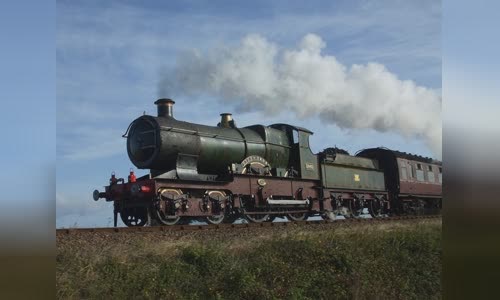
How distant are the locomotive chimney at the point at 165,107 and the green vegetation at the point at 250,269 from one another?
20.6ft

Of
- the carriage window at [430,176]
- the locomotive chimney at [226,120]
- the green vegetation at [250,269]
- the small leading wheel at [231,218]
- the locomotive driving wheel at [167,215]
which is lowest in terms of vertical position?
the green vegetation at [250,269]

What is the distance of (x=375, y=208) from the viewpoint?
25719 millimetres

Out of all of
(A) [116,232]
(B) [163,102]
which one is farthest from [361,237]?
(B) [163,102]

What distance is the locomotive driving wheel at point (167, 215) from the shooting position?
49.7ft

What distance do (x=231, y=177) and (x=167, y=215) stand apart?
10.5 ft

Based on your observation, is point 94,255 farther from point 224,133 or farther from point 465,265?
point 224,133

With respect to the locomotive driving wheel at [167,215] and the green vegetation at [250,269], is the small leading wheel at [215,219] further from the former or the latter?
the green vegetation at [250,269]

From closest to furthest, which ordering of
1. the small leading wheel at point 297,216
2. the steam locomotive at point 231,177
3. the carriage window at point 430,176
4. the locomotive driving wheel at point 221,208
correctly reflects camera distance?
the steam locomotive at point 231,177 < the locomotive driving wheel at point 221,208 < the small leading wheel at point 297,216 < the carriage window at point 430,176

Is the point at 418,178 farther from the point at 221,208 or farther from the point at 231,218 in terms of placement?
the point at 221,208

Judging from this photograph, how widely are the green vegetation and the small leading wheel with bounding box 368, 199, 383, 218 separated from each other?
11.9 metres

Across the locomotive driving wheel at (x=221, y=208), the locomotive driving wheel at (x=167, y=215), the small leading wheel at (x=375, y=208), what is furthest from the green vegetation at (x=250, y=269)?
the small leading wheel at (x=375, y=208)

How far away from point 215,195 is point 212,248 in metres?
6.05

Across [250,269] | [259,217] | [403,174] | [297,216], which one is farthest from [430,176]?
[250,269]

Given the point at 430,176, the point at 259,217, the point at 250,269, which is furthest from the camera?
the point at 430,176
